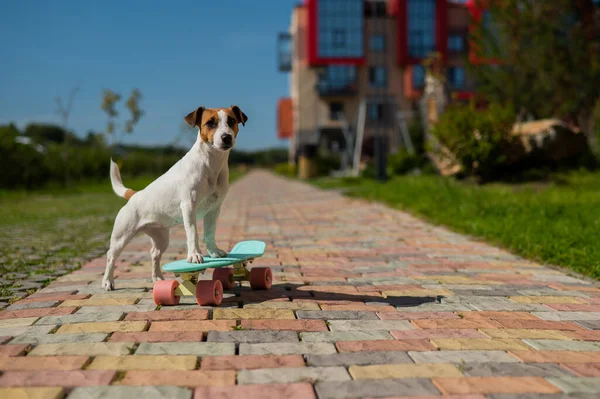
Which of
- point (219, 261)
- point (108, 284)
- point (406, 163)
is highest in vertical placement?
point (406, 163)

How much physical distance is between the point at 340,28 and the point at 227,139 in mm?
40459

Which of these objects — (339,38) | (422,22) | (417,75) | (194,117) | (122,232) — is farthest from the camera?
(417,75)

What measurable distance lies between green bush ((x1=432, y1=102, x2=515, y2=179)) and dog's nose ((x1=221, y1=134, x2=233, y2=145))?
10.1m

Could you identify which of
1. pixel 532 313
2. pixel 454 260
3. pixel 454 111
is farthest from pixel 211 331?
pixel 454 111

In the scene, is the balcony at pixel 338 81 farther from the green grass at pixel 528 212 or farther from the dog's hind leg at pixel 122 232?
the dog's hind leg at pixel 122 232

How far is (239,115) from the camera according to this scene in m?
3.96

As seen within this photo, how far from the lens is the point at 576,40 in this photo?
1580 cm

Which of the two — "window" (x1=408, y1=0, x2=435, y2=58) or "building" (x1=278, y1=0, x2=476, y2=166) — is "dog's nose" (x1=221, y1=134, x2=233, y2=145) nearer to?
"building" (x1=278, y1=0, x2=476, y2=166)

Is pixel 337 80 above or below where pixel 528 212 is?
above

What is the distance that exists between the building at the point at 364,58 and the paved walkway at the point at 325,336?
3706 centimetres

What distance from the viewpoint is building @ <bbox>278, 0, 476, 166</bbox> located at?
1667 inches

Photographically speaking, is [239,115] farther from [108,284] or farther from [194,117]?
[108,284]

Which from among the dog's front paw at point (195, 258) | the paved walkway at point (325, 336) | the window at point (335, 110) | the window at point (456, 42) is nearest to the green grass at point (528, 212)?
the paved walkway at point (325, 336)

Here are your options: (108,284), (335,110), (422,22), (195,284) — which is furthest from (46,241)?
(335,110)
